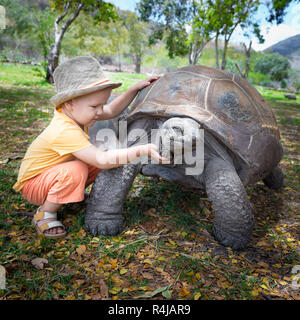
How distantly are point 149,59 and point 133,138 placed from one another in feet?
188

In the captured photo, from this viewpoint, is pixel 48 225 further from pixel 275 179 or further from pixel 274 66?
pixel 274 66

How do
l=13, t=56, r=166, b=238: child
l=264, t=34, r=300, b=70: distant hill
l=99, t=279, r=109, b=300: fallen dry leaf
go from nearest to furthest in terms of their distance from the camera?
l=99, t=279, r=109, b=300: fallen dry leaf, l=13, t=56, r=166, b=238: child, l=264, t=34, r=300, b=70: distant hill

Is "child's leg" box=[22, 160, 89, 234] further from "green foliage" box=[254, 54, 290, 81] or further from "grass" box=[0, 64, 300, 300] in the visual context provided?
"green foliage" box=[254, 54, 290, 81]

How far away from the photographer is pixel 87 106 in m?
1.95

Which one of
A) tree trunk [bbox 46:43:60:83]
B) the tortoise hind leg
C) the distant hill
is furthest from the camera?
the distant hill

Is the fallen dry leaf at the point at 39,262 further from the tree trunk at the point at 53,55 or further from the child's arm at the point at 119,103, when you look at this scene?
the tree trunk at the point at 53,55

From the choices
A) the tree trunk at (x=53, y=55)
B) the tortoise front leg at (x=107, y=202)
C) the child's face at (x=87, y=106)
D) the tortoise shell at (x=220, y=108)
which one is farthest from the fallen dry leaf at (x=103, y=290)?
the tree trunk at (x=53, y=55)

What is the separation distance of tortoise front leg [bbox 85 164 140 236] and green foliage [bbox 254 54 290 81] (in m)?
48.2

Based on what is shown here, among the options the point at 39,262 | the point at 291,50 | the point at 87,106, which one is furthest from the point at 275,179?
the point at 291,50

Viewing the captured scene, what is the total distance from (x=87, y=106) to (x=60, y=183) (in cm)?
64

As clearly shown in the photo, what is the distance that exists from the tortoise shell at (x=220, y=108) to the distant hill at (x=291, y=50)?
51743 millimetres

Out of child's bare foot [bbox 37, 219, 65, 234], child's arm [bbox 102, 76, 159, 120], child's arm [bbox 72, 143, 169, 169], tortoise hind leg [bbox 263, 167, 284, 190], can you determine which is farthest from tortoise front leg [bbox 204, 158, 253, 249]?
tortoise hind leg [bbox 263, 167, 284, 190]

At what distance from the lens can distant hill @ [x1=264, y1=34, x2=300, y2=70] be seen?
46897 millimetres
